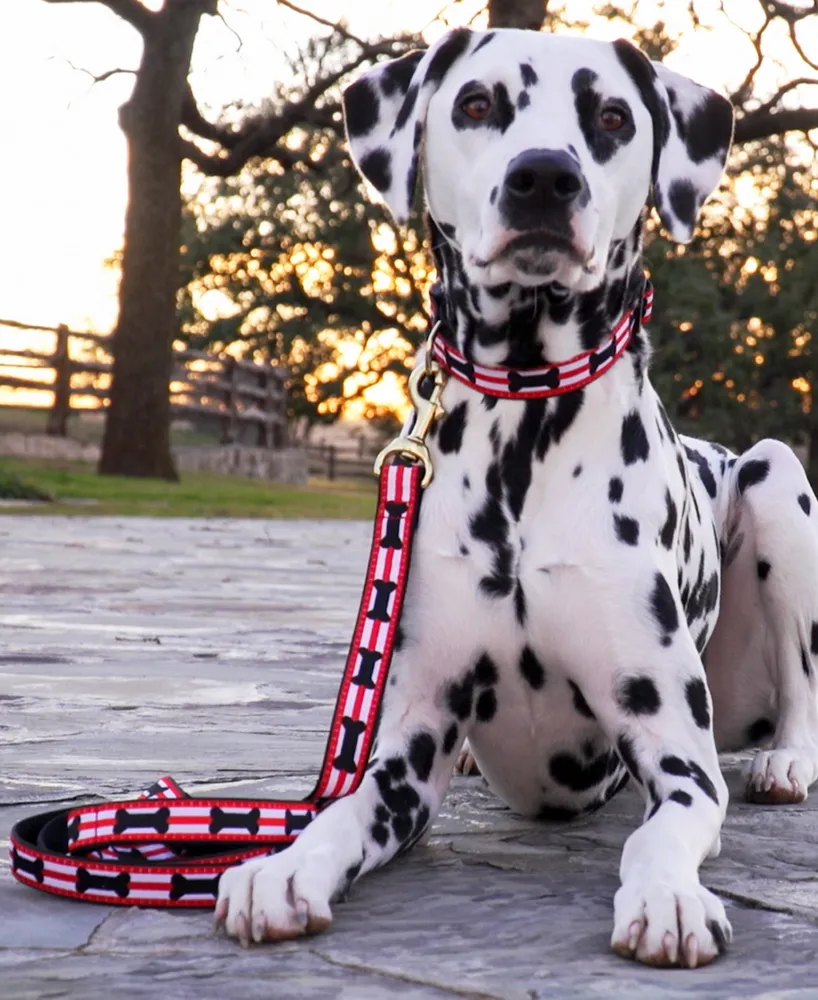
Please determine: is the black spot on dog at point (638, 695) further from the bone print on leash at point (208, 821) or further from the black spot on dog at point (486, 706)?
the bone print on leash at point (208, 821)

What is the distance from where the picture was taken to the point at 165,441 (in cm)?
2192

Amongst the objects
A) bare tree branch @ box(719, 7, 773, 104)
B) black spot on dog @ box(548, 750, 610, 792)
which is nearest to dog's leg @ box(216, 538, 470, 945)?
black spot on dog @ box(548, 750, 610, 792)

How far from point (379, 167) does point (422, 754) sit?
1.27m

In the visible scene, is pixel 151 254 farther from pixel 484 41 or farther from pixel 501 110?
pixel 501 110

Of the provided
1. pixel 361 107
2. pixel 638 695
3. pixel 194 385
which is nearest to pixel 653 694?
pixel 638 695

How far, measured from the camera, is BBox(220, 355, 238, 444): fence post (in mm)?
31219

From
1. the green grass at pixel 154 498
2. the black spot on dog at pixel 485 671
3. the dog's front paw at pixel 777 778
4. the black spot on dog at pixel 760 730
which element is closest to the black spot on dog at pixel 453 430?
the black spot on dog at pixel 485 671

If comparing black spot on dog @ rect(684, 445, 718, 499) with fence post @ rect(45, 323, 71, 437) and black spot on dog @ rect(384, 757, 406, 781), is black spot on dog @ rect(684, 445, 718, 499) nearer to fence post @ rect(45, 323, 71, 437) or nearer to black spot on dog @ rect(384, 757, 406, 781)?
black spot on dog @ rect(384, 757, 406, 781)

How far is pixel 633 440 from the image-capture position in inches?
127

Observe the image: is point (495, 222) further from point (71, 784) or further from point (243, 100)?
point (243, 100)

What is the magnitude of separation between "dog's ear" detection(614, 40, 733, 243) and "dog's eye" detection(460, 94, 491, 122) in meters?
0.36

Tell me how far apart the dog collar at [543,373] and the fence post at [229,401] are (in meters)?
27.9

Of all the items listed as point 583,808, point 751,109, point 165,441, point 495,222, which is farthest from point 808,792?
point 751,109

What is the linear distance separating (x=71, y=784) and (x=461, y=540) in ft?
3.74
